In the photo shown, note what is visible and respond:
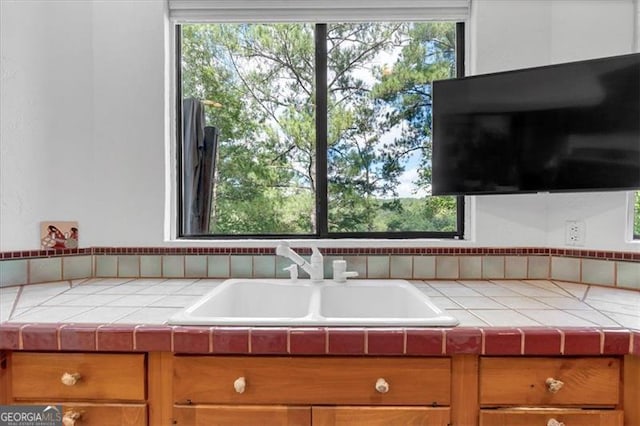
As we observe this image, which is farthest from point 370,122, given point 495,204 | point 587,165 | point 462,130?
point 587,165

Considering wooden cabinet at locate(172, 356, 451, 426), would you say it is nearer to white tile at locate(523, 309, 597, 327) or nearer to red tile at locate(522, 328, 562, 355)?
red tile at locate(522, 328, 562, 355)

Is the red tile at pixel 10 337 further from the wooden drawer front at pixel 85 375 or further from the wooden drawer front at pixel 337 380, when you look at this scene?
the wooden drawer front at pixel 337 380

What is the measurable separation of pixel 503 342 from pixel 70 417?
3.78ft

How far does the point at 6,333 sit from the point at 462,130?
5.40 ft

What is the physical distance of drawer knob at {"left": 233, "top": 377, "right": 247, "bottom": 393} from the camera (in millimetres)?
860

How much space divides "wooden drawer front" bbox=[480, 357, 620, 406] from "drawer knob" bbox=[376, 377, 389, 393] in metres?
0.26

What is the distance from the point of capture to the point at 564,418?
0.87 metres

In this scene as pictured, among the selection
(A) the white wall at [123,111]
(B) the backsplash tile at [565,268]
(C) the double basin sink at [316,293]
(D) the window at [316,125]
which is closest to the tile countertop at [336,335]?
(C) the double basin sink at [316,293]

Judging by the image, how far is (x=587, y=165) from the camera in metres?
1.21

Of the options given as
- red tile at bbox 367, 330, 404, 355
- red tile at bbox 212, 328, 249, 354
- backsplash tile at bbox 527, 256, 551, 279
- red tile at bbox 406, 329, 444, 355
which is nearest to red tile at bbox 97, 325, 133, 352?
red tile at bbox 212, 328, 249, 354

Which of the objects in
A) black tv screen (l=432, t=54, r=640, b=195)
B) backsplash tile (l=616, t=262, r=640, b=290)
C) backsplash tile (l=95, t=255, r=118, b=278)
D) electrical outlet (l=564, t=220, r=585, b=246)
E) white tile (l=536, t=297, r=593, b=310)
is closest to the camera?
white tile (l=536, t=297, r=593, b=310)

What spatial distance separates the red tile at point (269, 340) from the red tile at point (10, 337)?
2.03 feet

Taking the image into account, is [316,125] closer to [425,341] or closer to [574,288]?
[425,341]

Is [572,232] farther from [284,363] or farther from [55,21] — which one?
[55,21]
